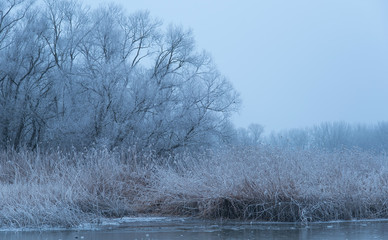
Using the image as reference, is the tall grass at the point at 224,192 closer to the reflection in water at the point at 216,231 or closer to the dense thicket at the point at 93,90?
the reflection in water at the point at 216,231

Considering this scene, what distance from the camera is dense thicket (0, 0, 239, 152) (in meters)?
22.8

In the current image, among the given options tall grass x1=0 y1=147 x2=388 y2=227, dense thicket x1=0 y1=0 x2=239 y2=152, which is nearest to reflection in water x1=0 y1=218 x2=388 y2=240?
tall grass x1=0 y1=147 x2=388 y2=227

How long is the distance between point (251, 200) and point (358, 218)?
2.41 m

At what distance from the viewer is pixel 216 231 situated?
30.1ft

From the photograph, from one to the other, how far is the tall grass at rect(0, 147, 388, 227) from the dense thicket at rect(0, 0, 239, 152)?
801 cm

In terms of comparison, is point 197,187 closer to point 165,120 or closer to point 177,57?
point 165,120

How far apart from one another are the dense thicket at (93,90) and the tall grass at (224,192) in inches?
315

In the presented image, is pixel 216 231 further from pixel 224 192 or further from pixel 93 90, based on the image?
pixel 93 90

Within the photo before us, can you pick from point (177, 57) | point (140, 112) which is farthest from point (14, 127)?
point (177, 57)

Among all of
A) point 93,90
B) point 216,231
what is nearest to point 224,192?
point 216,231

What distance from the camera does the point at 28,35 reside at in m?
25.8

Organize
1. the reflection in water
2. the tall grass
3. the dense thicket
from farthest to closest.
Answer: the dense thicket
the tall grass
the reflection in water

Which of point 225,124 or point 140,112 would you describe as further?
point 225,124

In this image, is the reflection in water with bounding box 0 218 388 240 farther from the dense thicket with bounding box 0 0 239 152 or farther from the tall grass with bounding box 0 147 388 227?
the dense thicket with bounding box 0 0 239 152
